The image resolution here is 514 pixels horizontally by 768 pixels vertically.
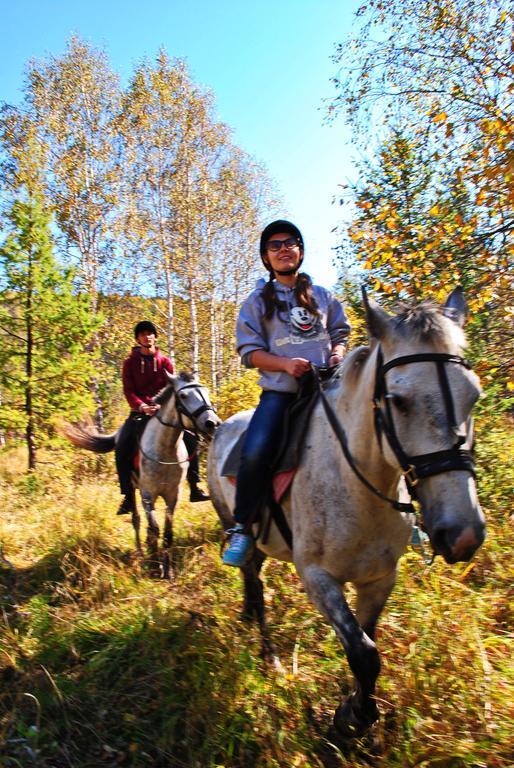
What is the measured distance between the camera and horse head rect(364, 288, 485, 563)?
1789mm

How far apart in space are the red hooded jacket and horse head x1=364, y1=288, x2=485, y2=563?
5.28 m

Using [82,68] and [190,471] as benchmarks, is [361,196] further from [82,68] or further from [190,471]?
[82,68]

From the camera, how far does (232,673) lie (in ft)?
10.7

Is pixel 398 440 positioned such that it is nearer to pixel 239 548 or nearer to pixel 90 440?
pixel 239 548

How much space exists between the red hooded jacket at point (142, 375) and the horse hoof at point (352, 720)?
503 cm

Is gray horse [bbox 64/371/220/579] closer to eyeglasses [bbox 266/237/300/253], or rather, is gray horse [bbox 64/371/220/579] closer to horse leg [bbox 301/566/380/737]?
eyeglasses [bbox 266/237/300/253]

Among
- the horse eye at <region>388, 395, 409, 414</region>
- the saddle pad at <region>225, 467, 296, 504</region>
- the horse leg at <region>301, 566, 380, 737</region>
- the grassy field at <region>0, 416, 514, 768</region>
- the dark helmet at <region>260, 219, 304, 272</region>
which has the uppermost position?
the dark helmet at <region>260, 219, 304, 272</region>

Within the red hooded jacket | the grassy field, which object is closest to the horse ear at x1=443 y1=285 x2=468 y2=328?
the grassy field

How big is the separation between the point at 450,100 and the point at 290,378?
566cm

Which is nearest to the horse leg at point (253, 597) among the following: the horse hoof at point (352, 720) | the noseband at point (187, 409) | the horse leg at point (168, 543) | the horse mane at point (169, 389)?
the horse hoof at point (352, 720)

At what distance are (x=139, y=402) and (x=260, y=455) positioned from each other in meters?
4.13

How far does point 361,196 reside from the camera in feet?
Result: 27.0

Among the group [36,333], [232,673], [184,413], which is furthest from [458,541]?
[36,333]

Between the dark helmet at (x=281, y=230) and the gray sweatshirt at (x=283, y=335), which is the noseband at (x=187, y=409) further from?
the dark helmet at (x=281, y=230)
